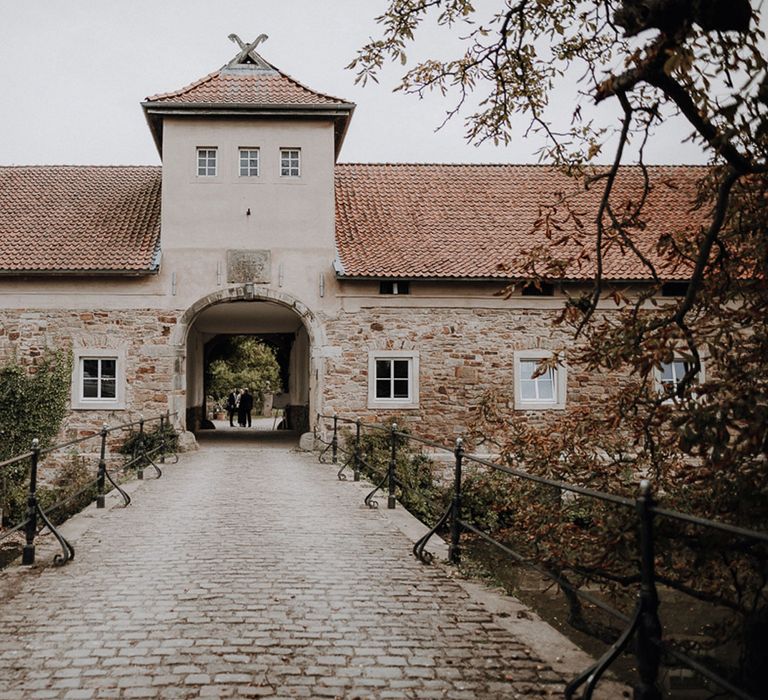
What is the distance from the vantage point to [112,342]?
1684 cm

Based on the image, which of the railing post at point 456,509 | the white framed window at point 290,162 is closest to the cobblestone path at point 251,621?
the railing post at point 456,509

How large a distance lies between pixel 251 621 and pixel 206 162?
1440cm

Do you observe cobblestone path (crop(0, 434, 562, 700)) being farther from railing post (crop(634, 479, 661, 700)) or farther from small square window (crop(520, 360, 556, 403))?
small square window (crop(520, 360, 556, 403))

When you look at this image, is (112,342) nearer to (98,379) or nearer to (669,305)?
(98,379)

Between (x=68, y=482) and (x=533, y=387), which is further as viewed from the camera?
(x=533, y=387)

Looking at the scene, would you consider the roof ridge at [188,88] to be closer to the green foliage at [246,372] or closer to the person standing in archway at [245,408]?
the person standing in archway at [245,408]

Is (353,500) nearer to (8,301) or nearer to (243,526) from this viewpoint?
(243,526)

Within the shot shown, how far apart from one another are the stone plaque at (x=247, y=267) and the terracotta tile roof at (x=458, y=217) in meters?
1.80

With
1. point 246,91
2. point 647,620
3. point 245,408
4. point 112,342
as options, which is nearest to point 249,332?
point 245,408

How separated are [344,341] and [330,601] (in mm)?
11926

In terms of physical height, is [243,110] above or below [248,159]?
above

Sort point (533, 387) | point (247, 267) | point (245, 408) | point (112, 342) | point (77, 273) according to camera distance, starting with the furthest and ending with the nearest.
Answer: point (245, 408) < point (533, 387) < point (247, 267) < point (112, 342) < point (77, 273)

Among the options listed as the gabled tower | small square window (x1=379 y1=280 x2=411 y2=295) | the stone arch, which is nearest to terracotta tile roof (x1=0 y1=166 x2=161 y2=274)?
the gabled tower

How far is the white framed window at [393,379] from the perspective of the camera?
17219 mm
